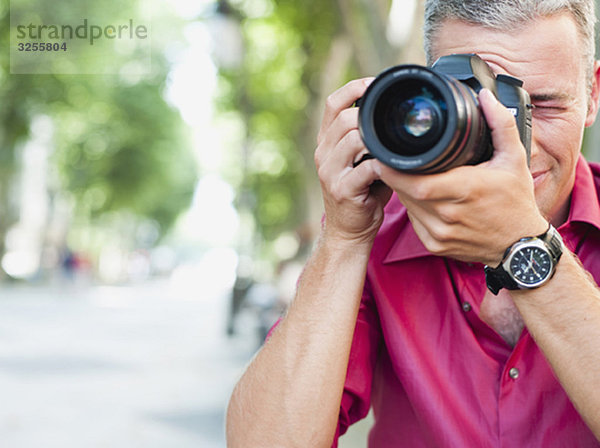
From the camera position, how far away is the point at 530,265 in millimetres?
1437

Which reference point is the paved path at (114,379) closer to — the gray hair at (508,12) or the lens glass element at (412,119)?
the gray hair at (508,12)

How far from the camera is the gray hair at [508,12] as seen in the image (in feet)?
5.62

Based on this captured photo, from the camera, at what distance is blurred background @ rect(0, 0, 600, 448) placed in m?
8.22

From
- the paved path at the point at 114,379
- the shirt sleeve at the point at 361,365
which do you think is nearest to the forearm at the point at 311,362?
the shirt sleeve at the point at 361,365

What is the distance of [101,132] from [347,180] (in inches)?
1246

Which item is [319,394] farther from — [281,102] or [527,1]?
[281,102]

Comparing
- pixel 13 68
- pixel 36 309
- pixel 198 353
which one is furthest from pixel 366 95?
pixel 13 68

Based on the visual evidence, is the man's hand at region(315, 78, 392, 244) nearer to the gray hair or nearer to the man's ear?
the gray hair

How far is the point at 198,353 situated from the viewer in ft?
43.0

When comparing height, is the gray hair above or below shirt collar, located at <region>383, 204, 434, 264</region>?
above

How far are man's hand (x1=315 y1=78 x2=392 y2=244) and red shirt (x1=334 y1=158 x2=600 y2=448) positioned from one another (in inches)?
6.4

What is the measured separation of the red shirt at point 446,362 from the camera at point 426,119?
0.40m

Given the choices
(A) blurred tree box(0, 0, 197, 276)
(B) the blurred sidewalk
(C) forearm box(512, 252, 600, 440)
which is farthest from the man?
(A) blurred tree box(0, 0, 197, 276)

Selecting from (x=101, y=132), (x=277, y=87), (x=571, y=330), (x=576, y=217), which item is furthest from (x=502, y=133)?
(x=101, y=132)
